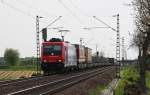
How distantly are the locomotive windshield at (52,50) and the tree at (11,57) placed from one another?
96.0 m

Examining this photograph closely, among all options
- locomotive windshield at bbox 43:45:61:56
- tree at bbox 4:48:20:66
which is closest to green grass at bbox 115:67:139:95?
locomotive windshield at bbox 43:45:61:56

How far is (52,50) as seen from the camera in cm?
5484

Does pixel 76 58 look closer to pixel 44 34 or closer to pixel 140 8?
pixel 44 34

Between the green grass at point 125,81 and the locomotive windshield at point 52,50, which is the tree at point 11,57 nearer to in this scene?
the green grass at point 125,81

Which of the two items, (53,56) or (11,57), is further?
(11,57)

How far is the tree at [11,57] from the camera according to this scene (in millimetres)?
151875

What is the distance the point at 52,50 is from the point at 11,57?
99710mm

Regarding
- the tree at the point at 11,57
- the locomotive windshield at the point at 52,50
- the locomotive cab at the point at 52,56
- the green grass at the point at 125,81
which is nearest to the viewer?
the green grass at the point at 125,81

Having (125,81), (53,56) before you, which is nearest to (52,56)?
(53,56)

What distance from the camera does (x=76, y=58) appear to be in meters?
67.6

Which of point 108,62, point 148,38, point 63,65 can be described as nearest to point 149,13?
point 148,38

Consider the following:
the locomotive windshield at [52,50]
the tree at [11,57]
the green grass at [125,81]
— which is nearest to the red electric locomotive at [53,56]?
the locomotive windshield at [52,50]

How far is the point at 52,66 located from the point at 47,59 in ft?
3.14

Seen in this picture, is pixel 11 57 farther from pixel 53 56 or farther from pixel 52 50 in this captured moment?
pixel 53 56
